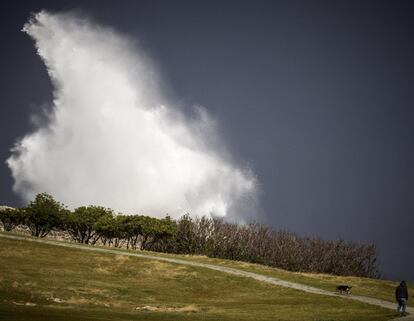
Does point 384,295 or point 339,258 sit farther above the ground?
point 339,258

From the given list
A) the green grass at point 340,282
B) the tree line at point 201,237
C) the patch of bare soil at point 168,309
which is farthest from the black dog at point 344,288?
the tree line at point 201,237

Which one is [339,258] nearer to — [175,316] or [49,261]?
[49,261]

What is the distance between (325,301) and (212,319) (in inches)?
661

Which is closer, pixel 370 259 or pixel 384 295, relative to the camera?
pixel 384 295

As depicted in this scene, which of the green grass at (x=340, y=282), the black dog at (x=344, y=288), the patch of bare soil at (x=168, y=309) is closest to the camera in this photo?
the patch of bare soil at (x=168, y=309)

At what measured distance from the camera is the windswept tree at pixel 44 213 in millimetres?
109688

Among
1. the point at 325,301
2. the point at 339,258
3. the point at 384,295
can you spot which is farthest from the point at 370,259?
the point at 325,301

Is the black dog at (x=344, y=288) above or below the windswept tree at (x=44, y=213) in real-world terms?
below

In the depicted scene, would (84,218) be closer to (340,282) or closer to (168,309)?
(340,282)

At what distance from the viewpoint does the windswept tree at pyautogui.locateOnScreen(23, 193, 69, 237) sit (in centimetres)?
10969

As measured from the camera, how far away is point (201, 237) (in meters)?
123

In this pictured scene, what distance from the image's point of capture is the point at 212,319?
32.5 m

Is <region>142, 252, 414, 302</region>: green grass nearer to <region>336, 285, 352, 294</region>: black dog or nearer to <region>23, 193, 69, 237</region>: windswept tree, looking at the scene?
<region>336, 285, 352, 294</region>: black dog

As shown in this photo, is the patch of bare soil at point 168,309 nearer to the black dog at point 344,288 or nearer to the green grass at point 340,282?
the black dog at point 344,288
